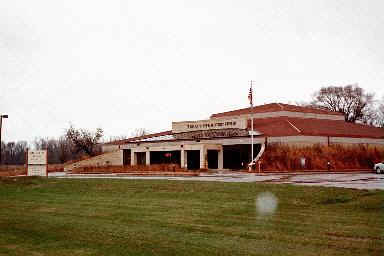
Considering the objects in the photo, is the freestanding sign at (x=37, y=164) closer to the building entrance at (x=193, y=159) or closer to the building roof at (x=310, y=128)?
the building roof at (x=310, y=128)

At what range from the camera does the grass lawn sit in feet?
33.1

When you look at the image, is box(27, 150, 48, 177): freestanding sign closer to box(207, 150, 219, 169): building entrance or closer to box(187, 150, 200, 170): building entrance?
box(207, 150, 219, 169): building entrance

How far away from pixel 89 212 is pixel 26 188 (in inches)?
438

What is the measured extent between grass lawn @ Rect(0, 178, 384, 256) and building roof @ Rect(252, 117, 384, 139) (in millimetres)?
33180

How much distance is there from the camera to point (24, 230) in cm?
1300

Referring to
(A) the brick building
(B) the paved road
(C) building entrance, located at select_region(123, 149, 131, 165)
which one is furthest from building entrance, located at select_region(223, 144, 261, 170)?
(B) the paved road

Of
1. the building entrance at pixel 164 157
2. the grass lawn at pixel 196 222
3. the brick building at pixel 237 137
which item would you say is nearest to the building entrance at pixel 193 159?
the brick building at pixel 237 137

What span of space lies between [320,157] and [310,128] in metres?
7.51

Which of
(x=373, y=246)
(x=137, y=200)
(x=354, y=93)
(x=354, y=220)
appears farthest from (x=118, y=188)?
(x=354, y=93)

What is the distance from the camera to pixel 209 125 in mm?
59719

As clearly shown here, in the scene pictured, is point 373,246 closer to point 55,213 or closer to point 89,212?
point 89,212

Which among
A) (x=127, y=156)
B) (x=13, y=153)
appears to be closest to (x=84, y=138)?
(x=127, y=156)

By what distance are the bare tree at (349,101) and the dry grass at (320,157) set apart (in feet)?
138

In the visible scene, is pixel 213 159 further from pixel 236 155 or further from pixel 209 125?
pixel 209 125
